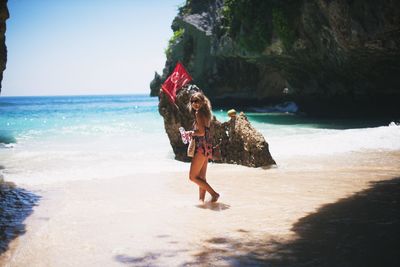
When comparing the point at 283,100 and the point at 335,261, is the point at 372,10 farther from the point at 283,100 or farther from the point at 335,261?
the point at 283,100

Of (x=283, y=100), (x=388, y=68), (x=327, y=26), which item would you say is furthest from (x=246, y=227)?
(x=283, y=100)

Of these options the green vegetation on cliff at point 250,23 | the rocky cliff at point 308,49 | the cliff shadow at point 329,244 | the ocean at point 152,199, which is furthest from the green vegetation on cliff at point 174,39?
the cliff shadow at point 329,244

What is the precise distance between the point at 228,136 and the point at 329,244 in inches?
227

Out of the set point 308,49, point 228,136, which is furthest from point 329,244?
point 308,49

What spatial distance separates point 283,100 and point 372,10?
23775mm

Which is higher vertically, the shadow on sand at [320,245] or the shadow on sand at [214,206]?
the shadow on sand at [320,245]

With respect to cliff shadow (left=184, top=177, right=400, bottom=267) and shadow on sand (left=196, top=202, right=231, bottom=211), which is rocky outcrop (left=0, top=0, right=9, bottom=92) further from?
cliff shadow (left=184, top=177, right=400, bottom=267)

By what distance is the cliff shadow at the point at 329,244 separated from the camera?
10.9 feet

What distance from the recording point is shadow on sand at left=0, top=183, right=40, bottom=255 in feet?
14.3

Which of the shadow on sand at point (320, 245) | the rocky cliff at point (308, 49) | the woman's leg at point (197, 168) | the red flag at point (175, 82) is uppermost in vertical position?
the rocky cliff at point (308, 49)

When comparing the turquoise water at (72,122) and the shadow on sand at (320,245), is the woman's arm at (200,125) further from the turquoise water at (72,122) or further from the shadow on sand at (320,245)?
the turquoise water at (72,122)

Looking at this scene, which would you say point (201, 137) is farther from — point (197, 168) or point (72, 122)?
point (72, 122)

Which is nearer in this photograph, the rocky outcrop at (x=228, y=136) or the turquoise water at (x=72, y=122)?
the rocky outcrop at (x=228, y=136)

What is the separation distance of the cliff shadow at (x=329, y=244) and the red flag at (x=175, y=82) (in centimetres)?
585
